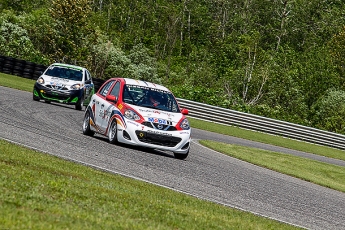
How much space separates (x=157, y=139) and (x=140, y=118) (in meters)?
0.55

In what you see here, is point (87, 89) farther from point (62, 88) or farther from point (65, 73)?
point (62, 88)

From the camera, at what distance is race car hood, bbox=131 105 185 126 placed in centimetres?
1589

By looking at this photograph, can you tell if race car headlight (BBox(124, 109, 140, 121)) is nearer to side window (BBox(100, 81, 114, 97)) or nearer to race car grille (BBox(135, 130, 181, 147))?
race car grille (BBox(135, 130, 181, 147))

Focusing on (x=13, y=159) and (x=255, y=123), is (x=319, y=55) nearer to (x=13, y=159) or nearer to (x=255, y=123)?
(x=255, y=123)

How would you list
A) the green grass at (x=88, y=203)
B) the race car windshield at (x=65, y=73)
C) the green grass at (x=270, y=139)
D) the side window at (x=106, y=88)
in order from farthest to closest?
1. the green grass at (x=270, y=139)
2. the race car windshield at (x=65, y=73)
3. the side window at (x=106, y=88)
4. the green grass at (x=88, y=203)

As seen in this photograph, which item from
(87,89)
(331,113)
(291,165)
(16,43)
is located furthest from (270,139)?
(16,43)

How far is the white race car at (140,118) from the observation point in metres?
15.8

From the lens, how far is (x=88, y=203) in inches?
307

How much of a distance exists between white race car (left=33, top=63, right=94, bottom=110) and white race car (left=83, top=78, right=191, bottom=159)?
8.24 meters

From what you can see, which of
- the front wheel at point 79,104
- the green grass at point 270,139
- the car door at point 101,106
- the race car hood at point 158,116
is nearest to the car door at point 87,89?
the front wheel at point 79,104

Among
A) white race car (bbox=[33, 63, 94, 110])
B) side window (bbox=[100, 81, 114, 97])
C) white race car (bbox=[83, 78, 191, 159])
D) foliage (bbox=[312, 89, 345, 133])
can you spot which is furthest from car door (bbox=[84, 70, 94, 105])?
foliage (bbox=[312, 89, 345, 133])

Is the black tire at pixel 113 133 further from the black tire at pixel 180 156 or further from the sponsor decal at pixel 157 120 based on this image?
the black tire at pixel 180 156

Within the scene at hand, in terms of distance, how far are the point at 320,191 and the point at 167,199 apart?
6980 mm

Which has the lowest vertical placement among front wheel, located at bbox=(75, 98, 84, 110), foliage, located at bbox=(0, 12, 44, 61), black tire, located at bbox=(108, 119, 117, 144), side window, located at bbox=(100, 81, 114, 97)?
foliage, located at bbox=(0, 12, 44, 61)
